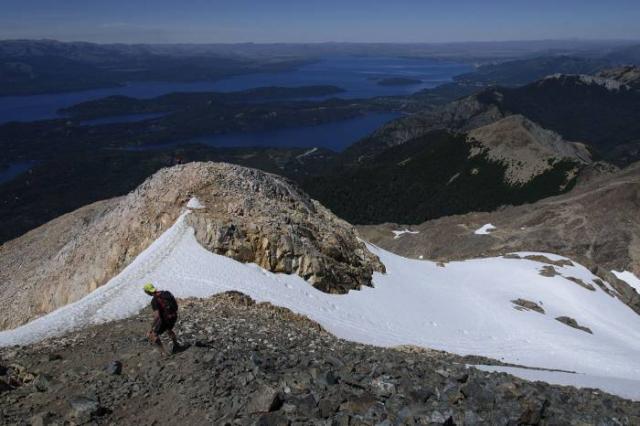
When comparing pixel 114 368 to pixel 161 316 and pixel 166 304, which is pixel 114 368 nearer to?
pixel 161 316

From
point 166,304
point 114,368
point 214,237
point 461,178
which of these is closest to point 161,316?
point 166,304

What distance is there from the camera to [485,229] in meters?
78.7

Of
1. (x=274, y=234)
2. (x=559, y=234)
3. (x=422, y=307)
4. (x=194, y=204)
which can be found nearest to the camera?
(x=274, y=234)

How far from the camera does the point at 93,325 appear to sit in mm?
15961

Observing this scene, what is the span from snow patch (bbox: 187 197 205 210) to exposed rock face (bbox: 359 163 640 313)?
138ft

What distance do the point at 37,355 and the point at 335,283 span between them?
1566 centimetres

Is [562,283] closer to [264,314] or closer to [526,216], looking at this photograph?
[264,314]

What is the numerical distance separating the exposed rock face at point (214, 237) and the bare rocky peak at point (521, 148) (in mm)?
131816

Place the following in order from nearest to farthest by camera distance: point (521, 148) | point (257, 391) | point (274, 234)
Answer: point (257, 391)
point (274, 234)
point (521, 148)

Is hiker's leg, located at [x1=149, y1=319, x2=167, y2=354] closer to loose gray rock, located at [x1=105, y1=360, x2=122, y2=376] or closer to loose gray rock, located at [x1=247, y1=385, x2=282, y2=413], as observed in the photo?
loose gray rock, located at [x1=105, y1=360, x2=122, y2=376]

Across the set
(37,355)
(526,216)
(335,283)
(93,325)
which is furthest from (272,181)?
(526,216)

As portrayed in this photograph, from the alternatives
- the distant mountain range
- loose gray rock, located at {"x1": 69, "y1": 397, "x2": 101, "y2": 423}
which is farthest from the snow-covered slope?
the distant mountain range

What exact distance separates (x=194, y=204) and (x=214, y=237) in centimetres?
408

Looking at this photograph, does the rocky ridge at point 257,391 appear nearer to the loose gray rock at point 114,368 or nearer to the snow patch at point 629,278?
the loose gray rock at point 114,368
